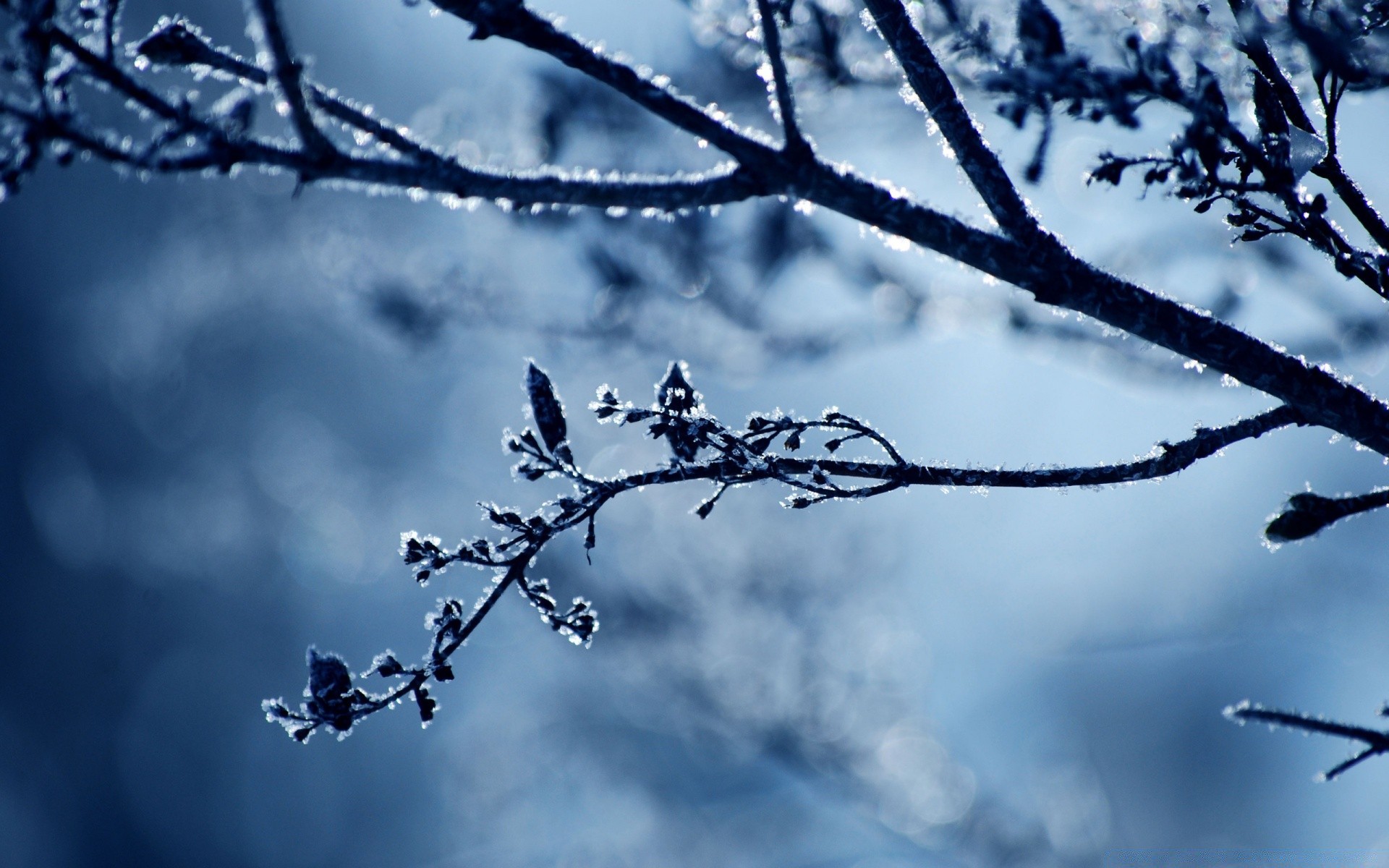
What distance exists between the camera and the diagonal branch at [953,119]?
1.13m

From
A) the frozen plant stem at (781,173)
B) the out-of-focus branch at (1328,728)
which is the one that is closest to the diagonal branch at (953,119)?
the frozen plant stem at (781,173)

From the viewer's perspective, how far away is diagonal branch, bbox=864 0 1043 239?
1135 mm

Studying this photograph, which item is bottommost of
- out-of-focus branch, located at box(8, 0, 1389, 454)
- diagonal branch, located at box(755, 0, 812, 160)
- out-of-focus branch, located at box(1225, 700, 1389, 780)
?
out-of-focus branch, located at box(1225, 700, 1389, 780)

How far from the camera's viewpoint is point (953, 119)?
1.16 meters

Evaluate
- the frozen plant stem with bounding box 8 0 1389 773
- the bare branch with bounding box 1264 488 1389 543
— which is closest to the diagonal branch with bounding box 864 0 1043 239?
the frozen plant stem with bounding box 8 0 1389 773

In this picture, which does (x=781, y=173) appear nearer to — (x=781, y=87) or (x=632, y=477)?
(x=781, y=87)

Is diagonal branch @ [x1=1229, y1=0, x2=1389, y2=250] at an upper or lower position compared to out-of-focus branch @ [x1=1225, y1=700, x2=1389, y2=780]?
upper

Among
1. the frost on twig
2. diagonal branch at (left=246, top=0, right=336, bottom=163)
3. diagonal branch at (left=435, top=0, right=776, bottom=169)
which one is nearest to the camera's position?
diagonal branch at (left=246, top=0, right=336, bottom=163)

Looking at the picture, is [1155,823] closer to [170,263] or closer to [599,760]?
[599,760]

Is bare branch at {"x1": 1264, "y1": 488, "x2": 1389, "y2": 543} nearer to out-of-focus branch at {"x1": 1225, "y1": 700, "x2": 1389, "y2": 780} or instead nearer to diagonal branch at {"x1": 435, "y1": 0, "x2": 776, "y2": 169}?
out-of-focus branch at {"x1": 1225, "y1": 700, "x2": 1389, "y2": 780}

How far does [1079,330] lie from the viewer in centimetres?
260

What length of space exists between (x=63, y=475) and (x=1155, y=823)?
1408cm

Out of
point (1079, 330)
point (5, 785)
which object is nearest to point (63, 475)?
point (5, 785)

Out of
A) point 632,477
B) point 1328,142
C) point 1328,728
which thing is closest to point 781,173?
point 632,477
